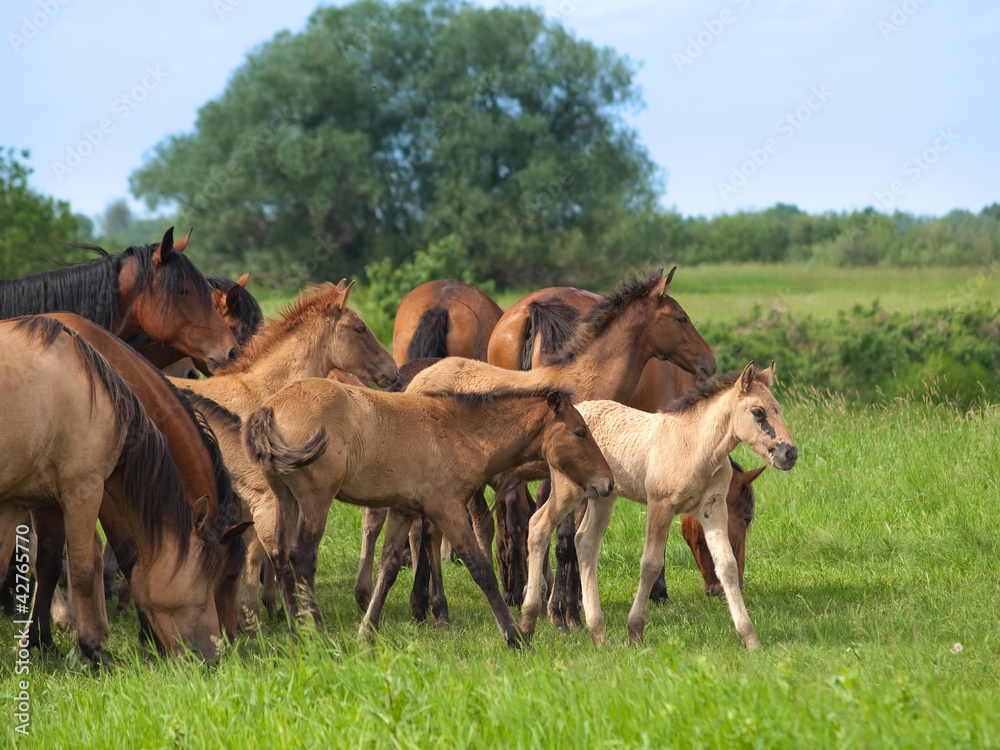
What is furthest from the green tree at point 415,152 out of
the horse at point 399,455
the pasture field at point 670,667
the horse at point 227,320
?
the horse at point 399,455

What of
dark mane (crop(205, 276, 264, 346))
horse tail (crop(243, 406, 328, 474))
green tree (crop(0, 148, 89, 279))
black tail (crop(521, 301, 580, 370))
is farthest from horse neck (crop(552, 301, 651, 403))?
green tree (crop(0, 148, 89, 279))

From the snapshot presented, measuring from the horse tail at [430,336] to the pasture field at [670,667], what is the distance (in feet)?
6.74

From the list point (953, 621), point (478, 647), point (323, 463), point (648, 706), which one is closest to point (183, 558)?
point (323, 463)

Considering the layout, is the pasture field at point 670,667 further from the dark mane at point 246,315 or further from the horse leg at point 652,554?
the dark mane at point 246,315

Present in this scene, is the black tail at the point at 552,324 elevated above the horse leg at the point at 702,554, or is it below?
above

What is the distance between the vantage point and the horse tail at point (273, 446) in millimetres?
5008

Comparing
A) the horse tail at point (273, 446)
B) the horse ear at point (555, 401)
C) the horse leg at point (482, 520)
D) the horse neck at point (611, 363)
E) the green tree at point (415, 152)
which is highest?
the green tree at point (415, 152)

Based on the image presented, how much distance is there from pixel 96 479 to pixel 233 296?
3586mm

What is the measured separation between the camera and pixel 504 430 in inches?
229

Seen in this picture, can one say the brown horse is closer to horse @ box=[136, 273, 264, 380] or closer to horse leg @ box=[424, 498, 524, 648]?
horse leg @ box=[424, 498, 524, 648]

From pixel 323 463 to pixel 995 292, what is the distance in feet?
80.7

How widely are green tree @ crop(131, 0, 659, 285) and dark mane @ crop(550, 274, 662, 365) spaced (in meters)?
30.5

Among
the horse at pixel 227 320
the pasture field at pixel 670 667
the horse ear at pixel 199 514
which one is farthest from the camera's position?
the horse at pixel 227 320

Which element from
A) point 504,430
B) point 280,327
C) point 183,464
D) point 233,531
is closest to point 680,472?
point 504,430
